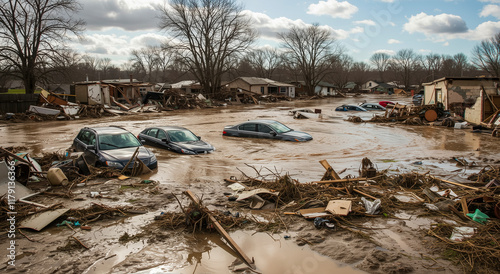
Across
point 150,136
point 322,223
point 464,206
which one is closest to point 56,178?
→ point 150,136

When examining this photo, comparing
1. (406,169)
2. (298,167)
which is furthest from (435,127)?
(298,167)

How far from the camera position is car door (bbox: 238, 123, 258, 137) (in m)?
17.0

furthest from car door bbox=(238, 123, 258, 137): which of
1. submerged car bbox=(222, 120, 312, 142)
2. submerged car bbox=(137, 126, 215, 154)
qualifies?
submerged car bbox=(137, 126, 215, 154)

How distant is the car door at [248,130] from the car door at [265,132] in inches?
8.5

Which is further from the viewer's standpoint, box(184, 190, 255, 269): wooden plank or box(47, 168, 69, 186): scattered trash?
box(47, 168, 69, 186): scattered trash

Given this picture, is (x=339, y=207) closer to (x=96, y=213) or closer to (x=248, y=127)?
(x=96, y=213)

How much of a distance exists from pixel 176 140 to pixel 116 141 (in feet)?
9.58

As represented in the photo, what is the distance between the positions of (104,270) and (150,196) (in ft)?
10.8

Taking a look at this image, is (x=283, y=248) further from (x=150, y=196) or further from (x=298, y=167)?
(x=298, y=167)

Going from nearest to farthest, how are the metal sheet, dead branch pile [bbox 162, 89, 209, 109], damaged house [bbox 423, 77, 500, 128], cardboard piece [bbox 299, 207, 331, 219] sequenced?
the metal sheet
cardboard piece [bbox 299, 207, 331, 219]
damaged house [bbox 423, 77, 500, 128]
dead branch pile [bbox 162, 89, 209, 109]

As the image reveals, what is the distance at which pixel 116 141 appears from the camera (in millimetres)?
11352

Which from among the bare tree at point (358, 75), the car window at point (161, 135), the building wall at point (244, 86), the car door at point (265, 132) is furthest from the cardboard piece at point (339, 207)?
the bare tree at point (358, 75)

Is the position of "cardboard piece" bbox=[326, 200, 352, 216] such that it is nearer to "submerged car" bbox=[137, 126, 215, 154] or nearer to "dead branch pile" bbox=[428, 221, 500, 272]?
"dead branch pile" bbox=[428, 221, 500, 272]

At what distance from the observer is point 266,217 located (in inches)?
263
